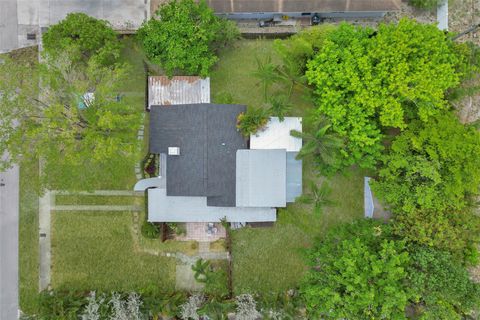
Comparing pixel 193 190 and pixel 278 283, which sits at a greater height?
pixel 193 190

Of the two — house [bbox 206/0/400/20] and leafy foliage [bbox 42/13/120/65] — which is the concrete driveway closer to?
leafy foliage [bbox 42/13/120/65]

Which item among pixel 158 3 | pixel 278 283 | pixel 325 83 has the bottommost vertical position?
pixel 278 283

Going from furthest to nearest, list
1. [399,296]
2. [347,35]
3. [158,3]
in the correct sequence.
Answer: [158,3] < [347,35] < [399,296]

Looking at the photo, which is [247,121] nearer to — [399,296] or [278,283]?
[278,283]

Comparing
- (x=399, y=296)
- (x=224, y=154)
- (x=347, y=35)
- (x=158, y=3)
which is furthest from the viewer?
(x=158, y=3)

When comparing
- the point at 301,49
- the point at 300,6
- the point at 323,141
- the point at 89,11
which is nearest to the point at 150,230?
the point at 323,141

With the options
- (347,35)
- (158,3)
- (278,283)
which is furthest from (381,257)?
(158,3)

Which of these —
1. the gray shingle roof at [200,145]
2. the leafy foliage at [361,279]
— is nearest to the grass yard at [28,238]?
the gray shingle roof at [200,145]
